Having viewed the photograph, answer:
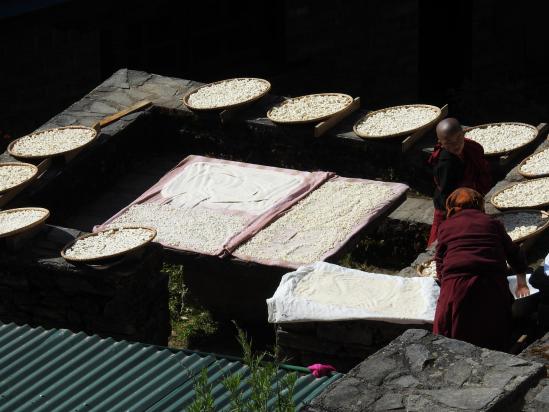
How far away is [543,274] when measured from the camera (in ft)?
26.7

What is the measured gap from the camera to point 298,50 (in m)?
16.3

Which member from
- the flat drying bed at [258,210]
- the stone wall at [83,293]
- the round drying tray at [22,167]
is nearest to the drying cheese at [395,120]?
the flat drying bed at [258,210]

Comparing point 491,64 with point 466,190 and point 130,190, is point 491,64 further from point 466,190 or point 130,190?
point 466,190

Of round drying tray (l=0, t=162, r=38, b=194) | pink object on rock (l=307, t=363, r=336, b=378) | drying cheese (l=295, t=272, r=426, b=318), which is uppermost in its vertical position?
pink object on rock (l=307, t=363, r=336, b=378)

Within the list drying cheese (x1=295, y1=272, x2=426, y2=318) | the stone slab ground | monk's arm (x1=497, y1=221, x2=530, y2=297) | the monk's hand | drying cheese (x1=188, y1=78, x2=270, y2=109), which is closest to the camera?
the stone slab ground

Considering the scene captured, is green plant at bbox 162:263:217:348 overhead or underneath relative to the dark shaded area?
underneath

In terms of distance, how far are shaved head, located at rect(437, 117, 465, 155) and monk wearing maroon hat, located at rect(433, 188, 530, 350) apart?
123cm

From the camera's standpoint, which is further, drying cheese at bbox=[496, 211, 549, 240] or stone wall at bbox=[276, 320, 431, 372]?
drying cheese at bbox=[496, 211, 549, 240]

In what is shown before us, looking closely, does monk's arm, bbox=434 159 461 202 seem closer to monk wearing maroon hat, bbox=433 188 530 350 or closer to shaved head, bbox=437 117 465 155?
shaved head, bbox=437 117 465 155

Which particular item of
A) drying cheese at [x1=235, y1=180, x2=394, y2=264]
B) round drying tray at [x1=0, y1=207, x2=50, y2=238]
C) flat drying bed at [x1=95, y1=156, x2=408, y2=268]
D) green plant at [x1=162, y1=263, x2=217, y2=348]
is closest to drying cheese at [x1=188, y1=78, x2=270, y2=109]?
flat drying bed at [x1=95, y1=156, x2=408, y2=268]

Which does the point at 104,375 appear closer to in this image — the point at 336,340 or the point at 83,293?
the point at 336,340

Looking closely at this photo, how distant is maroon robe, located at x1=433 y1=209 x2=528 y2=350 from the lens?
27.1 feet

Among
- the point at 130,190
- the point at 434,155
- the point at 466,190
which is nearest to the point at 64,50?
the point at 130,190

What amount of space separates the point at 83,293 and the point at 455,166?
2.78 m
